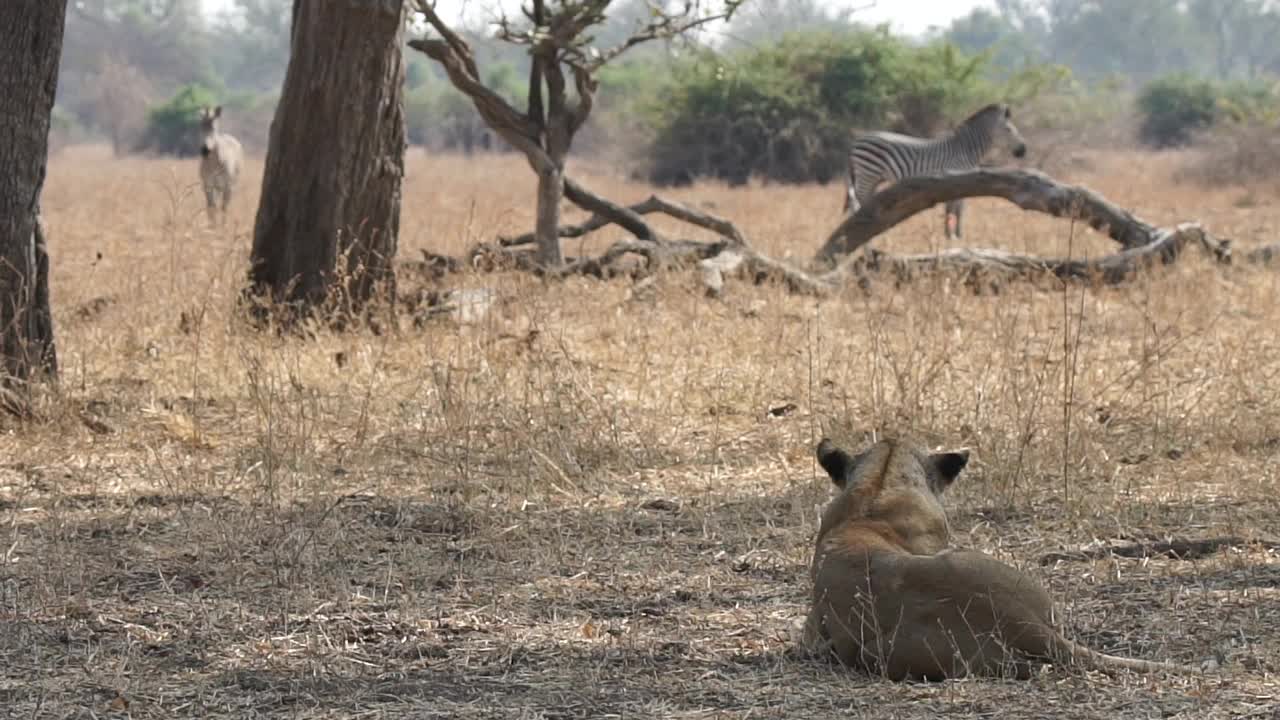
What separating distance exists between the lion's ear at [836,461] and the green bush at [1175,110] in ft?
130

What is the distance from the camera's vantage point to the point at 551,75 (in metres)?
12.1

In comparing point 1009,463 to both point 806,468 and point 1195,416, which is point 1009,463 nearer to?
point 806,468

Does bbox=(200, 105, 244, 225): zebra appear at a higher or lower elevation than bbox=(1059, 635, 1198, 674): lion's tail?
higher

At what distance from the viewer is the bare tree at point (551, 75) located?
11.8 metres

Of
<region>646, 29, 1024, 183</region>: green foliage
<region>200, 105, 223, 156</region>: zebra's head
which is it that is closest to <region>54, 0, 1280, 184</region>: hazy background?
<region>646, 29, 1024, 183</region>: green foliage

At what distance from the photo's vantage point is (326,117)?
971 centimetres

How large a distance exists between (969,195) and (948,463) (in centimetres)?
800

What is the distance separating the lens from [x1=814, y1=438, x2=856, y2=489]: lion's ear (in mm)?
4805

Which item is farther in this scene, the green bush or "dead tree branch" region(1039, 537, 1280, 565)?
the green bush

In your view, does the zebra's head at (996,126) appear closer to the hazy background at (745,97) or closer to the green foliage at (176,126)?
the hazy background at (745,97)

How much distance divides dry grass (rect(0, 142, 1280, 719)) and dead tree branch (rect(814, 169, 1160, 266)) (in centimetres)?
156

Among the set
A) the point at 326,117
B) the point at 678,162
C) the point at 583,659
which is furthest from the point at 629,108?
the point at 583,659

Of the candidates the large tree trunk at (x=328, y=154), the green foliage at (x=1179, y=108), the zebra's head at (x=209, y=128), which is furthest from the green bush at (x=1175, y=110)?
the large tree trunk at (x=328, y=154)

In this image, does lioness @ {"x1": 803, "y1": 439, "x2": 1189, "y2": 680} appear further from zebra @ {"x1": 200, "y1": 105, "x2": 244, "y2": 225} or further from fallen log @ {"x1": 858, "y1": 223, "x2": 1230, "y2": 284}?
zebra @ {"x1": 200, "y1": 105, "x2": 244, "y2": 225}
